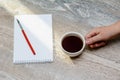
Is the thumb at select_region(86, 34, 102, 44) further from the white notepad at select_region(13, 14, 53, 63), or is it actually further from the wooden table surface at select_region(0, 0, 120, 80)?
the white notepad at select_region(13, 14, 53, 63)

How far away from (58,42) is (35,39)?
0.30ft

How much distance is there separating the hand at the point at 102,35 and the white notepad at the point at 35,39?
16cm

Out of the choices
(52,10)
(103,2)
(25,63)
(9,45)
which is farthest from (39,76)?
(103,2)

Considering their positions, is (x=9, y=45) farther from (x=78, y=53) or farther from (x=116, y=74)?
(x=116, y=74)

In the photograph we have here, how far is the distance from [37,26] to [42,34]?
0.14 feet

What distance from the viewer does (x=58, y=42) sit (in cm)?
105

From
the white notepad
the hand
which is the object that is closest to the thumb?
the hand

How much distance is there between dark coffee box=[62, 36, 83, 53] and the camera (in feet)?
3.27

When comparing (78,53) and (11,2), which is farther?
(11,2)

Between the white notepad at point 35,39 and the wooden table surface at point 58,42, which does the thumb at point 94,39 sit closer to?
the wooden table surface at point 58,42

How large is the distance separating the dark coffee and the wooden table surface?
42mm

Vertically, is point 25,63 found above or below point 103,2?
below

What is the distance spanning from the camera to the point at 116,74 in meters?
0.99

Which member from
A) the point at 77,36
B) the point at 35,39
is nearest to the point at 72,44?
the point at 77,36
